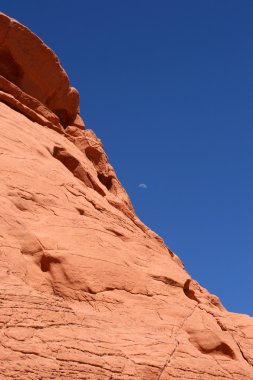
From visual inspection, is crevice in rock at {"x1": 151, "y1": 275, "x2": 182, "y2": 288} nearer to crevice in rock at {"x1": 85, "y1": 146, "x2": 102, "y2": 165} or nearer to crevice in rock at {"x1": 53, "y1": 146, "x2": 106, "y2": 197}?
crevice in rock at {"x1": 53, "y1": 146, "x2": 106, "y2": 197}

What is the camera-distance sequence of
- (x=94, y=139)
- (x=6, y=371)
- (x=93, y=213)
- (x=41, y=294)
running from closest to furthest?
(x=6, y=371), (x=41, y=294), (x=93, y=213), (x=94, y=139)

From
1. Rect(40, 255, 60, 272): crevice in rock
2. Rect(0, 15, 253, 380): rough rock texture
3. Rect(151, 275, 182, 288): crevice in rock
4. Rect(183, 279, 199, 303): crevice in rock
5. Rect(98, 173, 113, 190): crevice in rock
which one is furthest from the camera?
Rect(98, 173, 113, 190): crevice in rock

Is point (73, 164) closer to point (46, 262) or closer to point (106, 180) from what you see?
point (106, 180)

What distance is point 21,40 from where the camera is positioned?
18.8 meters

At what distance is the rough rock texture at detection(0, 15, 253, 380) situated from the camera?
8.10m

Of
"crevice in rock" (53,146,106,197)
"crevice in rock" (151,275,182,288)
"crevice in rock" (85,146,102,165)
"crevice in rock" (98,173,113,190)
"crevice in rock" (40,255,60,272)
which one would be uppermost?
"crevice in rock" (85,146,102,165)

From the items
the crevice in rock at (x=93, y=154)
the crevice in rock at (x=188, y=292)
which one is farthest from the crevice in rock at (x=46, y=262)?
the crevice in rock at (x=93, y=154)

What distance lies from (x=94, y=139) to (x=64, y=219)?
9641 mm

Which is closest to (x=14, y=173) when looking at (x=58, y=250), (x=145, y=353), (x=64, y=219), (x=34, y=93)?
(x=64, y=219)

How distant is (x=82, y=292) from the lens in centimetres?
996

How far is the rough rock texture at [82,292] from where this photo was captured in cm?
810

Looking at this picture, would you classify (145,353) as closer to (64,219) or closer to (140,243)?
(64,219)

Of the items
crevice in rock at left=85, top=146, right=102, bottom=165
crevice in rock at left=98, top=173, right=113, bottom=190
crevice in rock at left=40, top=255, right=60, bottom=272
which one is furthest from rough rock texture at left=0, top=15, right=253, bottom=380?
crevice in rock at left=98, top=173, right=113, bottom=190

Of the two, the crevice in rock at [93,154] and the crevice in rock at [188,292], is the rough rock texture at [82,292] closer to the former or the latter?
the crevice in rock at [188,292]
